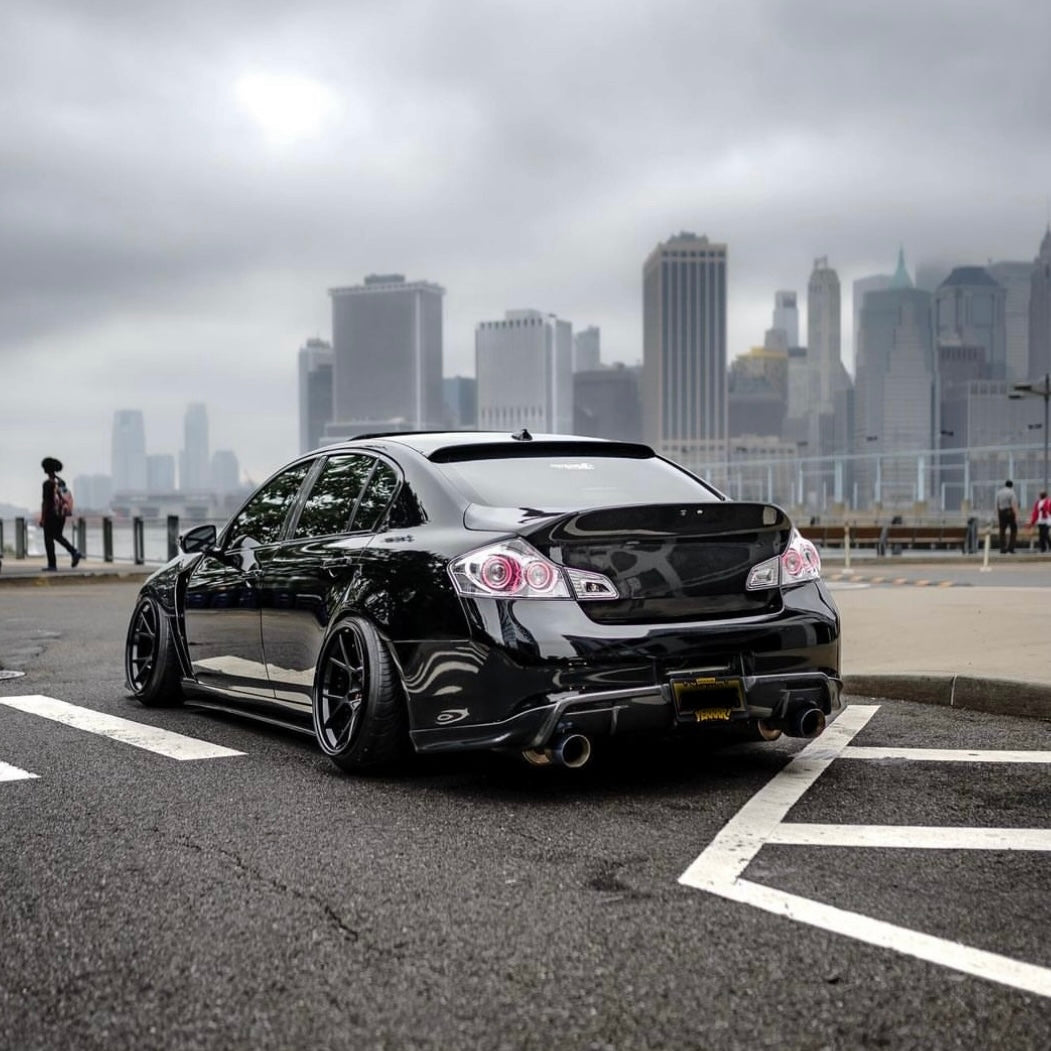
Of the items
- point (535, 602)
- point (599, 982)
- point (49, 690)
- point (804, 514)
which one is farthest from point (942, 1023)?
point (804, 514)

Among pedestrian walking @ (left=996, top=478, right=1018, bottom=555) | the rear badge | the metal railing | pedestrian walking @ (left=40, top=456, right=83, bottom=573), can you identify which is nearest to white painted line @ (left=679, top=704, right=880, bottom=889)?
the rear badge

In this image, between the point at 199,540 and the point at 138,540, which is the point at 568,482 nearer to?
the point at 199,540

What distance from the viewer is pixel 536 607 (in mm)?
4906

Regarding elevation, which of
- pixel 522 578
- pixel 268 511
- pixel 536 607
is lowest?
pixel 536 607

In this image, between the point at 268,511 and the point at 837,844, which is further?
the point at 268,511

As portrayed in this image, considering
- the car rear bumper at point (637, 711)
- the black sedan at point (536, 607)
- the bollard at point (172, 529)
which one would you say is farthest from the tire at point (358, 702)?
the bollard at point (172, 529)

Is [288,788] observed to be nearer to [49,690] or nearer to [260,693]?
[260,693]

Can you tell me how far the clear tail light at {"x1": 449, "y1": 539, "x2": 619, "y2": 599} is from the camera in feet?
16.2

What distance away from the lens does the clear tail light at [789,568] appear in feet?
17.6

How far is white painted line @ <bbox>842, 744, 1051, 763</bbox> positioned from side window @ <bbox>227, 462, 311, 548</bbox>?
9.57 feet

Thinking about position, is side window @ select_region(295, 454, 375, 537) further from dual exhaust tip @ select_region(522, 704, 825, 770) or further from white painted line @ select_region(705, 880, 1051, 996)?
white painted line @ select_region(705, 880, 1051, 996)

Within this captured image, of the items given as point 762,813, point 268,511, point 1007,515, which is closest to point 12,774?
point 268,511

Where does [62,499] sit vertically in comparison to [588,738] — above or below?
above

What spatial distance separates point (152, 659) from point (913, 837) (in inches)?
184
